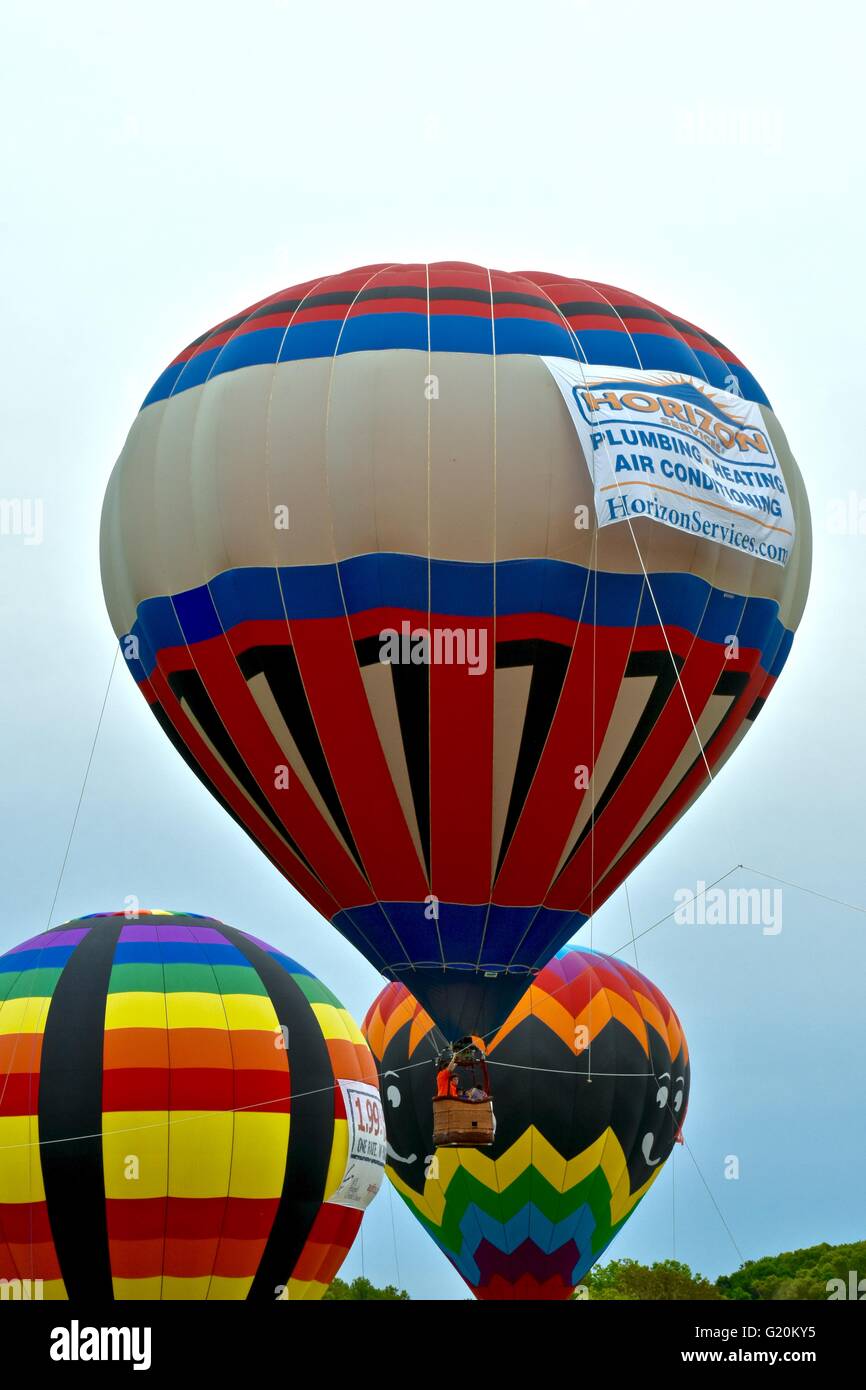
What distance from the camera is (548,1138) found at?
2620cm

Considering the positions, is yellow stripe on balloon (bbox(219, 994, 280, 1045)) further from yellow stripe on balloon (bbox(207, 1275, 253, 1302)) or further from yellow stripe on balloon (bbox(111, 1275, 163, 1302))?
yellow stripe on balloon (bbox(111, 1275, 163, 1302))

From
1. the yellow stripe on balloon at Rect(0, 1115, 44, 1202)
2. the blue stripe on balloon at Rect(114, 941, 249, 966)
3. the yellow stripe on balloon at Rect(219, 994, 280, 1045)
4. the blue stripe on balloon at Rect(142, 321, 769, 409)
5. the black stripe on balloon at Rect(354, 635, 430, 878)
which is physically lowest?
the yellow stripe on balloon at Rect(0, 1115, 44, 1202)

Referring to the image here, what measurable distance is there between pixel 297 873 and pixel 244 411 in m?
3.72

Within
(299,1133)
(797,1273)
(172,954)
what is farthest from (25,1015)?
(797,1273)

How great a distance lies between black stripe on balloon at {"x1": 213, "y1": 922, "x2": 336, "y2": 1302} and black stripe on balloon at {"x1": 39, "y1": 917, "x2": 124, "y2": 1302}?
1.67m

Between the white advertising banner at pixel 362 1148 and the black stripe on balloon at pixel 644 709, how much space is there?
5.63m

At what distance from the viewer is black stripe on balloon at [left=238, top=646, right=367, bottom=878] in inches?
725

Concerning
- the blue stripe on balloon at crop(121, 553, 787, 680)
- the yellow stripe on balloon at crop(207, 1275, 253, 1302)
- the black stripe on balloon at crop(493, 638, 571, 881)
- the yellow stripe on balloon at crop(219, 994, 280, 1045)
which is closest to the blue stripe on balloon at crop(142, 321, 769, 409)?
the blue stripe on balloon at crop(121, 553, 787, 680)

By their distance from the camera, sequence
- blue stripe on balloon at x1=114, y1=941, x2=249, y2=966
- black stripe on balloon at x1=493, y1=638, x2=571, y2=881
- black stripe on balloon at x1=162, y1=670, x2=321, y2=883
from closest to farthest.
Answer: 1. black stripe on balloon at x1=493, y1=638, x2=571, y2=881
2. black stripe on balloon at x1=162, y1=670, x2=321, y2=883
3. blue stripe on balloon at x1=114, y1=941, x2=249, y2=966

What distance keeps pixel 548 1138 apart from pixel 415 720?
9.29 meters

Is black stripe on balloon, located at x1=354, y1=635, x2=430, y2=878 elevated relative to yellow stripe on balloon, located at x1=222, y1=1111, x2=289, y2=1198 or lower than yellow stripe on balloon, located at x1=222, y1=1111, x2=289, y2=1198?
elevated
